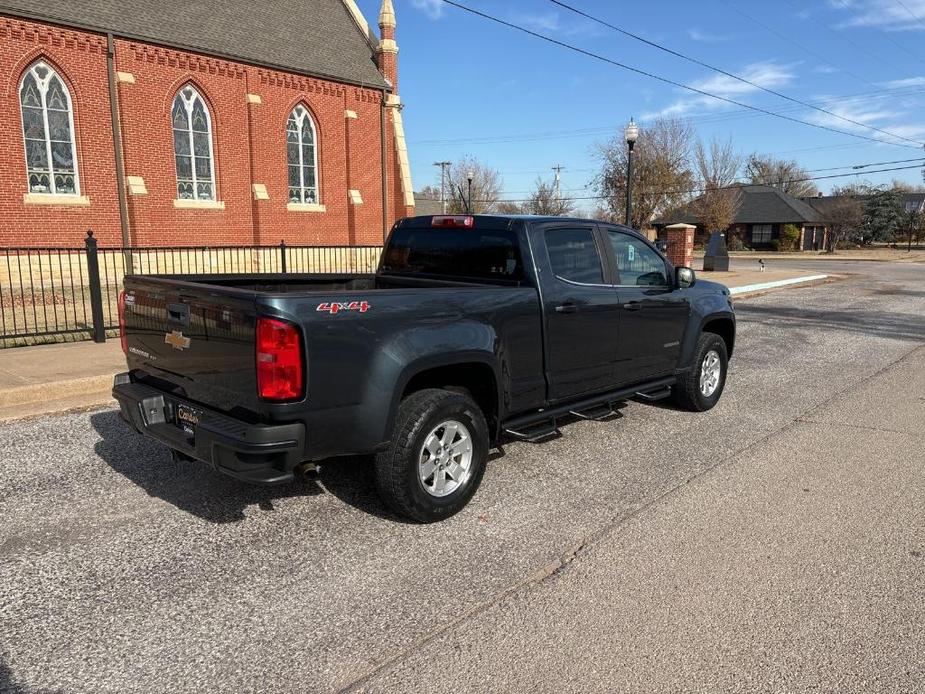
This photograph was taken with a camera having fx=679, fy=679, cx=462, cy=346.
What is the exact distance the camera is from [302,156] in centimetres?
2400

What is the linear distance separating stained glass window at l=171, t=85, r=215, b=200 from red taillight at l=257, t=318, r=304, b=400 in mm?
19561

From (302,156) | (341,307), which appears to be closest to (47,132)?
(302,156)

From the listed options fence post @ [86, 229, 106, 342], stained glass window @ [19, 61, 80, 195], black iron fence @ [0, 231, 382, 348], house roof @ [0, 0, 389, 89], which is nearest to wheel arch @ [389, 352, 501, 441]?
black iron fence @ [0, 231, 382, 348]

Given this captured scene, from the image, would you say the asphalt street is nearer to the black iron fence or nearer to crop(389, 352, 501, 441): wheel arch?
crop(389, 352, 501, 441): wheel arch

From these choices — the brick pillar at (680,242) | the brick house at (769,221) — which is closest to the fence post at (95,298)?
the brick pillar at (680,242)

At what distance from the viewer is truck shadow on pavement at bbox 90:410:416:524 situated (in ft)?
14.5

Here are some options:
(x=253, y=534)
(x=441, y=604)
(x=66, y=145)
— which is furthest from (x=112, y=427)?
(x=66, y=145)

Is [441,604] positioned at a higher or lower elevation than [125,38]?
lower

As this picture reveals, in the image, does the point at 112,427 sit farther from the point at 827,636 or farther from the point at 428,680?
the point at 827,636

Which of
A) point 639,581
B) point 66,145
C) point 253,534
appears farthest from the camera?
point 66,145

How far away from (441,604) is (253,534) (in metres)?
1.38

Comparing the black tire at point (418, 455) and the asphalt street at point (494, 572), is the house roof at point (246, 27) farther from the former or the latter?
the black tire at point (418, 455)

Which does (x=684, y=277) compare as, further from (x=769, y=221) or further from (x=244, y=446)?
(x=769, y=221)

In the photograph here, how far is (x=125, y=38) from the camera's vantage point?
19125 mm
